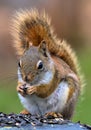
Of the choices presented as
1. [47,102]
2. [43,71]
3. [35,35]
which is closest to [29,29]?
[35,35]

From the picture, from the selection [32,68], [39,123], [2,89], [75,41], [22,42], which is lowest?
[39,123]

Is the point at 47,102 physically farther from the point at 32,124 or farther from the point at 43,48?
the point at 32,124

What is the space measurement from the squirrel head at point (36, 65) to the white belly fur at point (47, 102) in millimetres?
108

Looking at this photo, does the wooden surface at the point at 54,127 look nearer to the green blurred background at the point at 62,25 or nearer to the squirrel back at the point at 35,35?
the squirrel back at the point at 35,35

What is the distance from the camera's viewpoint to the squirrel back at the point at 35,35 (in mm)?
5121

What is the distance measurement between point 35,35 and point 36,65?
577 mm

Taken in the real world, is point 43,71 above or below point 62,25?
below

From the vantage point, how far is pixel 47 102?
15.2 ft

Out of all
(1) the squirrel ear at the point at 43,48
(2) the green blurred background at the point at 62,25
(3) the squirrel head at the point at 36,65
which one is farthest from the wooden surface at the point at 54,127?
(2) the green blurred background at the point at 62,25

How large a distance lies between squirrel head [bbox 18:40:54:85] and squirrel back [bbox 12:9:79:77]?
330 millimetres

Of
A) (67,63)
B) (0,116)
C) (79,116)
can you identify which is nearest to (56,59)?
(67,63)

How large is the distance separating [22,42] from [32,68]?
27.7 inches

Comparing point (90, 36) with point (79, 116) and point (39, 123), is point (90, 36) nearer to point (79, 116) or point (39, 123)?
point (79, 116)

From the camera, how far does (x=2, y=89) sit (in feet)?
30.7
